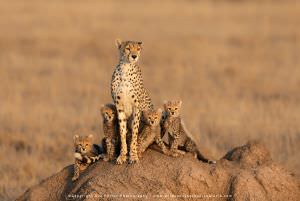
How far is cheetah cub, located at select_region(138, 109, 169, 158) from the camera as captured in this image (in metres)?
6.57

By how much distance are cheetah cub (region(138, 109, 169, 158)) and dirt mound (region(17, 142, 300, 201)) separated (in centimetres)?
8

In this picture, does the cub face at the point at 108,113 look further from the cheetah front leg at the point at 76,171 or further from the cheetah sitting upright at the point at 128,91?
the cheetah front leg at the point at 76,171

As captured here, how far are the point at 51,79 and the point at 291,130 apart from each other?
636 centimetres

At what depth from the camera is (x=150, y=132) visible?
21.9 ft

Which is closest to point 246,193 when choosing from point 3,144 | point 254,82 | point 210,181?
point 210,181

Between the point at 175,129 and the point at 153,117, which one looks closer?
the point at 153,117

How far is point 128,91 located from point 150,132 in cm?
44

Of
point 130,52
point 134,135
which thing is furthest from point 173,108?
point 130,52

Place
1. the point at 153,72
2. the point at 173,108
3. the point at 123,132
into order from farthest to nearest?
the point at 153,72
the point at 173,108
the point at 123,132

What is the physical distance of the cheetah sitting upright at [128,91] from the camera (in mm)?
6520

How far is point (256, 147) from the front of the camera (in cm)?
705

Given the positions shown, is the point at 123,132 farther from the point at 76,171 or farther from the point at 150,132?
the point at 76,171

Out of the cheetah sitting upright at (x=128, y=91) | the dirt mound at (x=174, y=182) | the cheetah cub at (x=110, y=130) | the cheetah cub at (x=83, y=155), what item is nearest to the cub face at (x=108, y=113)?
the cheetah cub at (x=110, y=130)

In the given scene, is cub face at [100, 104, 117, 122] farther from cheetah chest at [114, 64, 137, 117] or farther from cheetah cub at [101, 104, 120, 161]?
cheetah chest at [114, 64, 137, 117]
